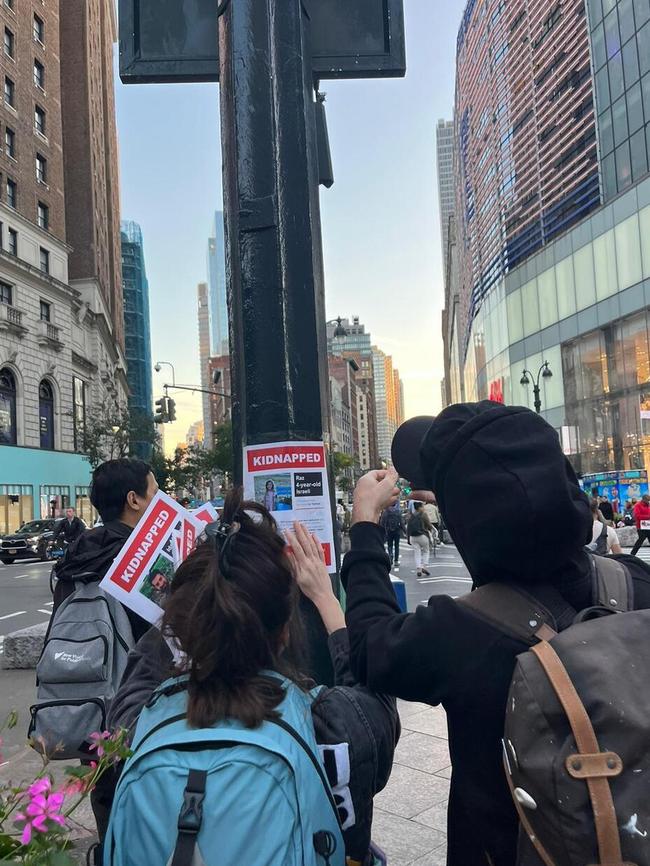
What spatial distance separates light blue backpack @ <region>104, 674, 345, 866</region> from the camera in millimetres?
1390

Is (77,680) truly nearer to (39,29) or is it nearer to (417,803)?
(417,803)

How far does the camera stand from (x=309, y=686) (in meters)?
1.82

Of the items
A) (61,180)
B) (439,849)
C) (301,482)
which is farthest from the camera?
(61,180)

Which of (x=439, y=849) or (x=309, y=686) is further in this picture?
(x=439, y=849)

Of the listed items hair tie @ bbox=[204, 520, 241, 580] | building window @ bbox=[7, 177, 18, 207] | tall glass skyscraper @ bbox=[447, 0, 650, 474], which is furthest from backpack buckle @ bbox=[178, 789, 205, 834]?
building window @ bbox=[7, 177, 18, 207]

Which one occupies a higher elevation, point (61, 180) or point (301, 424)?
point (61, 180)

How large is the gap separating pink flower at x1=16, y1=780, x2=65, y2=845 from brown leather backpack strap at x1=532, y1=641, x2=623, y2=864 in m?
0.89

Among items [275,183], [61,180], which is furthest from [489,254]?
[275,183]

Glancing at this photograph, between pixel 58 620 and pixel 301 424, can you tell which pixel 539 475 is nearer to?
pixel 301 424

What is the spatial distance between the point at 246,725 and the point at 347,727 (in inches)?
11.7

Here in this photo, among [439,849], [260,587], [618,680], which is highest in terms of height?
[260,587]

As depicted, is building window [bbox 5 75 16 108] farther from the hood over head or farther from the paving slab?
the hood over head

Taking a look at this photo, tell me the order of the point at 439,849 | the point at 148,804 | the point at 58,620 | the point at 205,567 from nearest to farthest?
the point at 148,804 → the point at 205,567 → the point at 58,620 → the point at 439,849

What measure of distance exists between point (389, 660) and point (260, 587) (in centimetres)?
34
